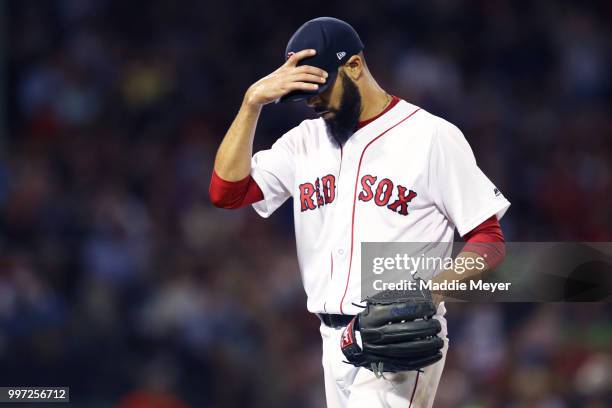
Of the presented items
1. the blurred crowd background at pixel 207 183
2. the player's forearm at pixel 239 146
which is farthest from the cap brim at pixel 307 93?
the blurred crowd background at pixel 207 183

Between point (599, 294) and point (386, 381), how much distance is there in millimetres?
2191

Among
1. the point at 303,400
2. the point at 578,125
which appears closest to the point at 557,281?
the point at 303,400

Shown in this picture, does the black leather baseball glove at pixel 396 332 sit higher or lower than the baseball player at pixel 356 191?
lower

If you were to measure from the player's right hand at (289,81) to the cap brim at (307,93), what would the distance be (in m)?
0.01

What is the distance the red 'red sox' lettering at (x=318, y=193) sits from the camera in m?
3.37

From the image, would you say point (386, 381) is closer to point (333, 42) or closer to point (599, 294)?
point (333, 42)

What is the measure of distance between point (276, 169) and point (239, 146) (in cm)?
23

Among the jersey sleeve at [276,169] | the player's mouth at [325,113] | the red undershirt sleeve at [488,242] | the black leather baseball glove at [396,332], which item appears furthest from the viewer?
the jersey sleeve at [276,169]

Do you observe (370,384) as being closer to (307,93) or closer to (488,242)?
(488,242)

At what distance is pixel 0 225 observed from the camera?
683 cm

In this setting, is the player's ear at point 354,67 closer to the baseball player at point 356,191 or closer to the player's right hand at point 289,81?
the baseball player at point 356,191

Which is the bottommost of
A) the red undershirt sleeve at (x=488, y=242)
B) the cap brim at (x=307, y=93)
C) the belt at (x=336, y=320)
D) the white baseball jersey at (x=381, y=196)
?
the belt at (x=336, y=320)

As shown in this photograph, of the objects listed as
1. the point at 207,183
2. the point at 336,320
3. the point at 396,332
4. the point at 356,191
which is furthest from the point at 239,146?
the point at 207,183

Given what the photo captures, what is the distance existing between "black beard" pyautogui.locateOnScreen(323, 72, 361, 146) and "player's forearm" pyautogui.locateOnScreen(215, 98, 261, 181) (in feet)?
0.84
